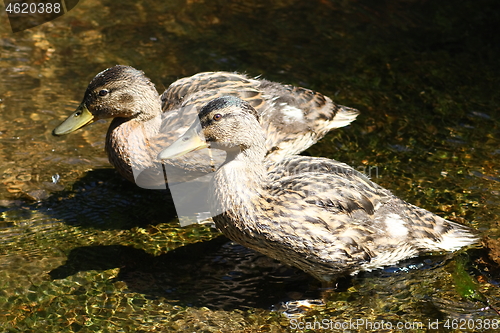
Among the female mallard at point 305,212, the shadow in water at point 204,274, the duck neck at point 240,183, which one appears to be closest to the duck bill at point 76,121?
the shadow in water at point 204,274

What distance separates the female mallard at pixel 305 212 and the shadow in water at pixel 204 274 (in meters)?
0.33

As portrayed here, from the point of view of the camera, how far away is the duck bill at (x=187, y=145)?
517 centimetres

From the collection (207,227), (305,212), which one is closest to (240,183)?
(305,212)

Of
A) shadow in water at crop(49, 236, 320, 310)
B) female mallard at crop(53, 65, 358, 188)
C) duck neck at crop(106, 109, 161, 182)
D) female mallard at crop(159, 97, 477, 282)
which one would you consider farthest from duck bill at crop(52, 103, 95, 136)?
female mallard at crop(159, 97, 477, 282)

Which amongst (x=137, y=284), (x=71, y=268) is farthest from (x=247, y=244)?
(x=71, y=268)

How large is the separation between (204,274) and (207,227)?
72cm

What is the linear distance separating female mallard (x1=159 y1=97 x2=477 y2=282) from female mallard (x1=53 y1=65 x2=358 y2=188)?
0.87m

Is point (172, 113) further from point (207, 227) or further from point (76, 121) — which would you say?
point (207, 227)

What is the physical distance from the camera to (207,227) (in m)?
5.94

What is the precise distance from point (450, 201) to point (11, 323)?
4.35m

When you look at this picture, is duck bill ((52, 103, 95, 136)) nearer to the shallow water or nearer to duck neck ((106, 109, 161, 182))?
duck neck ((106, 109, 161, 182))

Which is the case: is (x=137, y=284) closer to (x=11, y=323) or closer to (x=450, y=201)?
(x=11, y=323)

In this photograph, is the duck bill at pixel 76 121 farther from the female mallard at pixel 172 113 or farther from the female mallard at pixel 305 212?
the female mallard at pixel 305 212

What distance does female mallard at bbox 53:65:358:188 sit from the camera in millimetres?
6074
